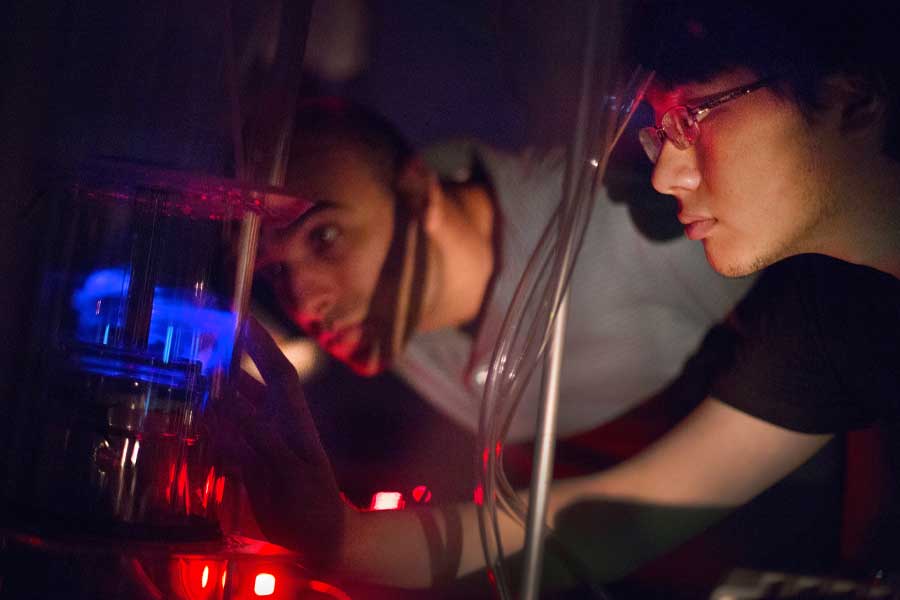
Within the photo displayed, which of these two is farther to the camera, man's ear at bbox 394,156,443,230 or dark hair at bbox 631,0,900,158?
man's ear at bbox 394,156,443,230

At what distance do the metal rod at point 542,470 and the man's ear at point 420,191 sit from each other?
309 mm

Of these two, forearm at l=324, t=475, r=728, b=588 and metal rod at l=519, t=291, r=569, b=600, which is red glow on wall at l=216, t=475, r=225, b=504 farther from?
metal rod at l=519, t=291, r=569, b=600

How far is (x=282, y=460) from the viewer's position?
917mm

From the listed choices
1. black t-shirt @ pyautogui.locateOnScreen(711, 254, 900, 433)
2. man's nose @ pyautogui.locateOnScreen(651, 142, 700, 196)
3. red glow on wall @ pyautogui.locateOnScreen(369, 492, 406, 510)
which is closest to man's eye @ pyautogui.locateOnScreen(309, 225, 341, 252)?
red glow on wall @ pyautogui.locateOnScreen(369, 492, 406, 510)

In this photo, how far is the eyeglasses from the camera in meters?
0.96

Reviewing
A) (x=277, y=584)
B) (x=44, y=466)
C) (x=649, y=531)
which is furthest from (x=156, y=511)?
(x=649, y=531)

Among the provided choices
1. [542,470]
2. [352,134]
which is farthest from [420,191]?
[542,470]

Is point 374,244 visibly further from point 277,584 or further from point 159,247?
point 277,584

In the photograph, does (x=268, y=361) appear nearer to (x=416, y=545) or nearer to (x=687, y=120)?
(x=416, y=545)

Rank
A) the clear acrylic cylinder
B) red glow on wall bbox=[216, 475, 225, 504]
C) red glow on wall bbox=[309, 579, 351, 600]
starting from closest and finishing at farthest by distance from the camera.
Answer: the clear acrylic cylinder < red glow on wall bbox=[216, 475, 225, 504] < red glow on wall bbox=[309, 579, 351, 600]

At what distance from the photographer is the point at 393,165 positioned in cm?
111

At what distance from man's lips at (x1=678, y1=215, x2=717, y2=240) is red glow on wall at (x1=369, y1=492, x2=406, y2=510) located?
54cm

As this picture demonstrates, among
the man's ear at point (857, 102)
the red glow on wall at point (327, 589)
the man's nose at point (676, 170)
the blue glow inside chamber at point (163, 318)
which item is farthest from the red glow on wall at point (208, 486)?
the man's ear at point (857, 102)

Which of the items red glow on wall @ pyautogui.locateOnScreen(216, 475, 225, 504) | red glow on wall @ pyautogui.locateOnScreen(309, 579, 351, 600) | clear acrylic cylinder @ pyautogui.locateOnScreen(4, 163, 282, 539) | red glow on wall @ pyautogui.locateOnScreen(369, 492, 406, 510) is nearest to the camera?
clear acrylic cylinder @ pyautogui.locateOnScreen(4, 163, 282, 539)
